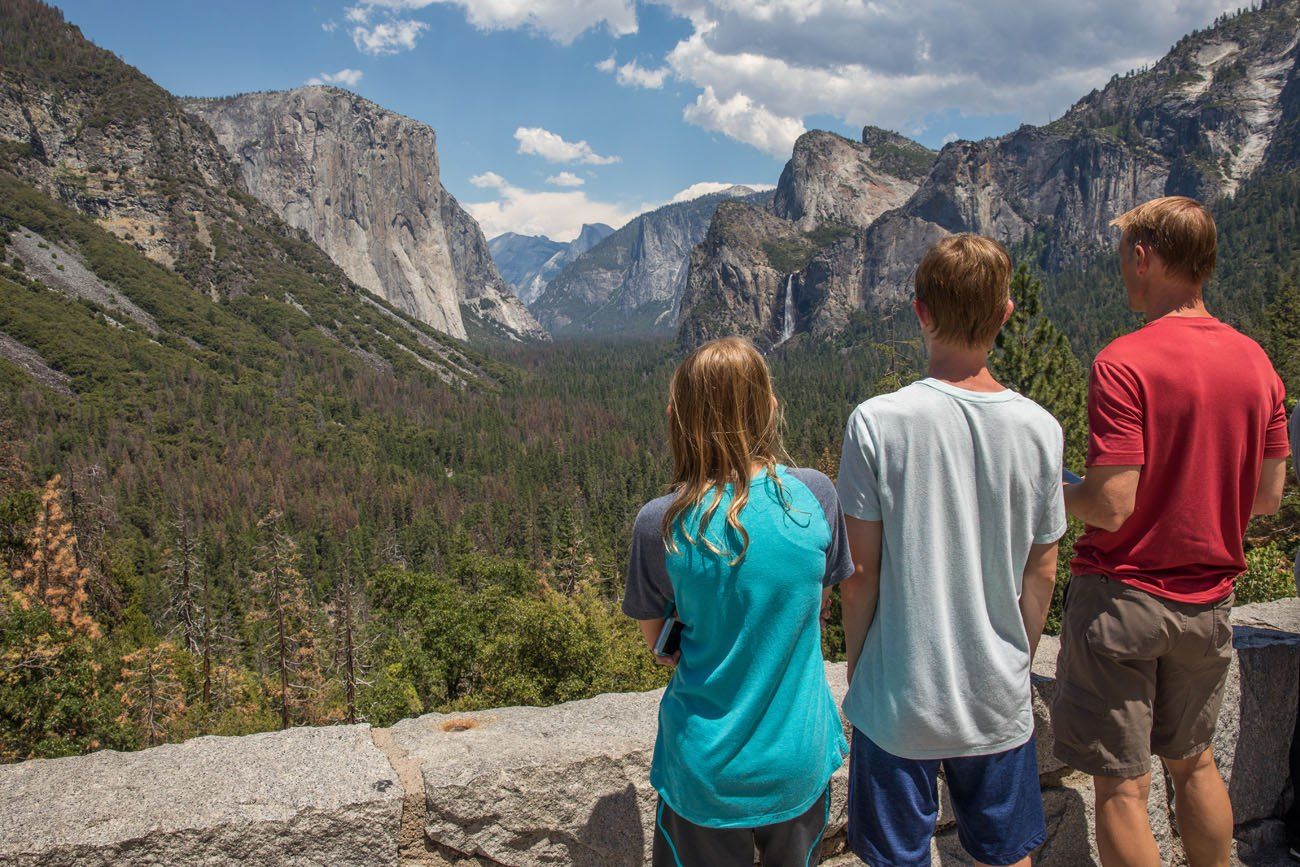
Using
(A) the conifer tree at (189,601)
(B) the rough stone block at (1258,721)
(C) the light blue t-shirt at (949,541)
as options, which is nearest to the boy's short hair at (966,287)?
(C) the light blue t-shirt at (949,541)

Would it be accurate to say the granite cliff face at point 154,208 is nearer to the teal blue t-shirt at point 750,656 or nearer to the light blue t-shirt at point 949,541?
the teal blue t-shirt at point 750,656

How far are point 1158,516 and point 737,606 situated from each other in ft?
4.90

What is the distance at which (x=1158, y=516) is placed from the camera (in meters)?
2.45

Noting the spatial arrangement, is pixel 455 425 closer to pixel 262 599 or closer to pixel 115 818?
pixel 262 599

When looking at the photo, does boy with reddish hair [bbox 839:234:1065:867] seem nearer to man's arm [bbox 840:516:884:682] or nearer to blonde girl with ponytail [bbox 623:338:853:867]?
man's arm [bbox 840:516:884:682]

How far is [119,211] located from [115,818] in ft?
550

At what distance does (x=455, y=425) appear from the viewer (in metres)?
120

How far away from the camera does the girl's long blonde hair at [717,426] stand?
6.68ft

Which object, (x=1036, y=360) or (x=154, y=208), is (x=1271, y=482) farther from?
(x=154, y=208)

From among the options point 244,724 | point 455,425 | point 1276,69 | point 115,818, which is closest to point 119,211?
point 455,425

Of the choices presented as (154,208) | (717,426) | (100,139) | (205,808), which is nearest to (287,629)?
(205,808)

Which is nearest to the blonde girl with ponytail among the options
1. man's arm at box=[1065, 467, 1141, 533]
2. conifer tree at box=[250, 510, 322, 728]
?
man's arm at box=[1065, 467, 1141, 533]

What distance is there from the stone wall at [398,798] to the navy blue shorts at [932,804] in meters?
0.67

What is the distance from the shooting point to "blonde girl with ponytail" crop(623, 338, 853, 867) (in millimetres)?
2031
